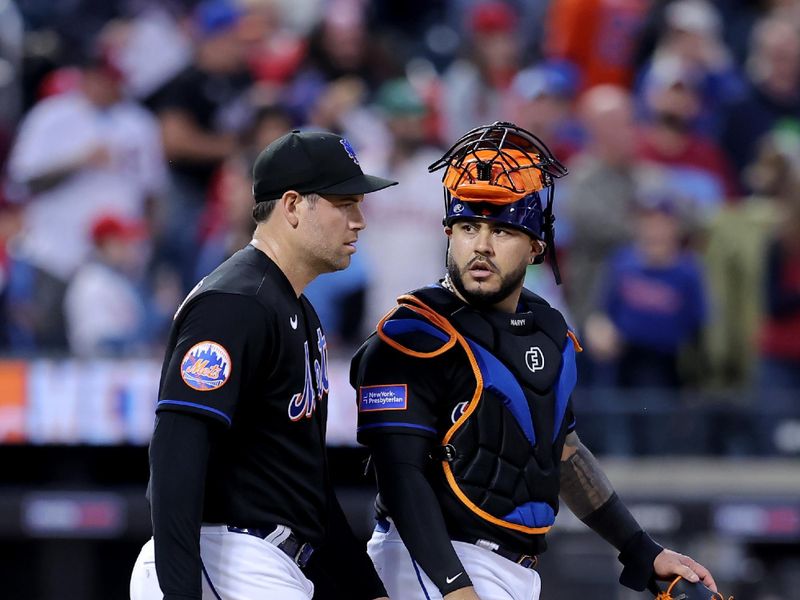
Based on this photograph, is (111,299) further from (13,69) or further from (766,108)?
(766,108)

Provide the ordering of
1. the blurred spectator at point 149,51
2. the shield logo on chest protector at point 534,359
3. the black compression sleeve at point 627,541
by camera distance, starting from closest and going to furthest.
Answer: the shield logo on chest protector at point 534,359 → the black compression sleeve at point 627,541 → the blurred spectator at point 149,51

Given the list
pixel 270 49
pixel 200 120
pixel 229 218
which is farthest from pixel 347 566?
pixel 270 49

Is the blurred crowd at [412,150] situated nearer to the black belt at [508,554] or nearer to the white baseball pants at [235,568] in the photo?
the black belt at [508,554]

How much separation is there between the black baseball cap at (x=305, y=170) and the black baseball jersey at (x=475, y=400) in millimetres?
425

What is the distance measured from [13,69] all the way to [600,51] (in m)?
3.63

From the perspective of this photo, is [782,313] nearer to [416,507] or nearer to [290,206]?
[416,507]

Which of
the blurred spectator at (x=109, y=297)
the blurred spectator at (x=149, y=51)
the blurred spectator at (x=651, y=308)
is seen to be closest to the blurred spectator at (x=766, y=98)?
the blurred spectator at (x=651, y=308)

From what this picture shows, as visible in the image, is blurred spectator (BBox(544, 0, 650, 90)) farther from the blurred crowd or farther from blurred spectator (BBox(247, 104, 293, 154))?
blurred spectator (BBox(247, 104, 293, 154))

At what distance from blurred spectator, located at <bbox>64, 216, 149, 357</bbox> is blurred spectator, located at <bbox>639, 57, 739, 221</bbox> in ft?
9.51

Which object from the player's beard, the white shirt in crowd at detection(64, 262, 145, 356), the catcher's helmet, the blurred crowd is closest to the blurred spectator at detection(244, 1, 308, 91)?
the blurred crowd

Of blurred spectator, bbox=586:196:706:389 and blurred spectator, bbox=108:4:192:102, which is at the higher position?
blurred spectator, bbox=108:4:192:102

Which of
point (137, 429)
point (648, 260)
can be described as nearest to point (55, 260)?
point (137, 429)

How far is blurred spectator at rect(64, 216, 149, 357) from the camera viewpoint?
7.73 metres

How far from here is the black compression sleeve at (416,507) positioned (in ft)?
11.9
